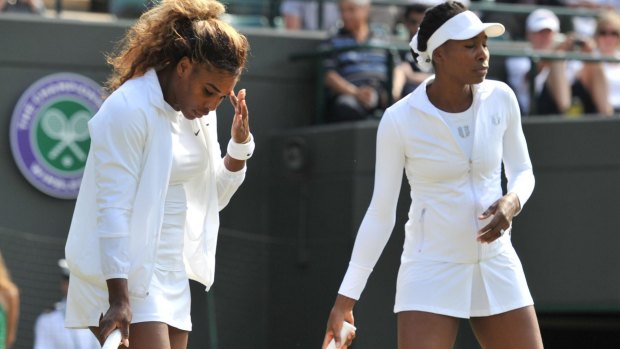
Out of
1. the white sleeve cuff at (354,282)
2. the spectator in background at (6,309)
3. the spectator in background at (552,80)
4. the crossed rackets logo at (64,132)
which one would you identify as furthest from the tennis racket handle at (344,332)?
the spectator in background at (552,80)

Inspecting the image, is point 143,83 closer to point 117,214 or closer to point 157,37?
point 157,37

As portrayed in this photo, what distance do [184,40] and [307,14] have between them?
6494mm

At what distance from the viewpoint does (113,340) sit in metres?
4.36

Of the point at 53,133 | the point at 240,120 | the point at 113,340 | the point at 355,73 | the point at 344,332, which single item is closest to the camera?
the point at 113,340

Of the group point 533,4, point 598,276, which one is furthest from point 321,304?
point 533,4

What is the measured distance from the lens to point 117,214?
4.54 meters

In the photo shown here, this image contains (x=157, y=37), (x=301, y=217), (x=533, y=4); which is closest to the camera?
(x=157, y=37)

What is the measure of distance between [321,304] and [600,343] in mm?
2657

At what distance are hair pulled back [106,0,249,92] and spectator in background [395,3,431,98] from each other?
200 inches

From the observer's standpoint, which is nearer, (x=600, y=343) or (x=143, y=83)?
(x=143, y=83)

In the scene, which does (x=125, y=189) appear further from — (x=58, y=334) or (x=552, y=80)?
(x=552, y=80)

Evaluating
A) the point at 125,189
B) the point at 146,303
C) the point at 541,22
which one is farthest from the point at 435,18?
the point at 541,22

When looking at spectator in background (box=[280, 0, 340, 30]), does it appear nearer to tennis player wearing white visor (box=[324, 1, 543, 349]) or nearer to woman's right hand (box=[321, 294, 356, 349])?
tennis player wearing white visor (box=[324, 1, 543, 349])

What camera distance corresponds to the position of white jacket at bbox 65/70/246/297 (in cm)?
455
